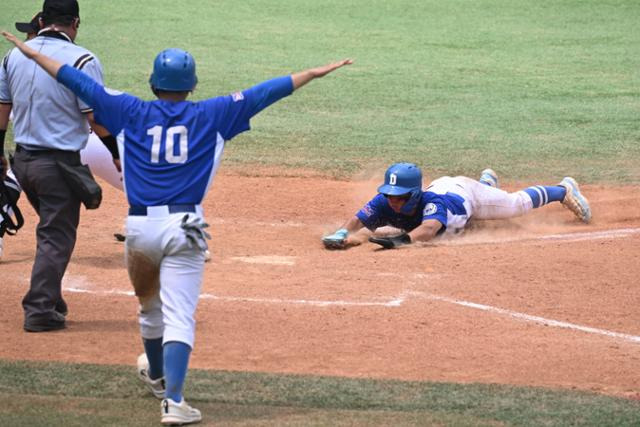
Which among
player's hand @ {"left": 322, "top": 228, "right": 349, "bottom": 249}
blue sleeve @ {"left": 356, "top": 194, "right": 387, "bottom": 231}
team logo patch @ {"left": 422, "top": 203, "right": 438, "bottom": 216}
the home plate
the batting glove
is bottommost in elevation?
the home plate

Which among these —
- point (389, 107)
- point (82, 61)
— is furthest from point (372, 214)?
point (389, 107)

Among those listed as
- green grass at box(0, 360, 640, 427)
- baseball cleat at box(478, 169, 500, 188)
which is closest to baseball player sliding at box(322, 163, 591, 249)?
baseball cleat at box(478, 169, 500, 188)

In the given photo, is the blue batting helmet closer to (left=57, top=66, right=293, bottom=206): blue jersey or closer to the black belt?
(left=57, top=66, right=293, bottom=206): blue jersey

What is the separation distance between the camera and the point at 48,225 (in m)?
7.56

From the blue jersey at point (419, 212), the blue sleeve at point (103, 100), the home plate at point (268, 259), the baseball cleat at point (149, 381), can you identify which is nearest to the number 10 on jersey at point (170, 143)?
the blue sleeve at point (103, 100)

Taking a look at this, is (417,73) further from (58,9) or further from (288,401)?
(288,401)

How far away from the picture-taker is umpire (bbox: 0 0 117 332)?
7555mm

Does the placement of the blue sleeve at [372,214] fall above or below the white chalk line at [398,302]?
above

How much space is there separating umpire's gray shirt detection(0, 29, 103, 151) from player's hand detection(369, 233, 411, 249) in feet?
9.71

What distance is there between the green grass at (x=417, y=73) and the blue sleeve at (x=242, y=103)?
23.1ft

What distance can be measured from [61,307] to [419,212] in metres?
3.58

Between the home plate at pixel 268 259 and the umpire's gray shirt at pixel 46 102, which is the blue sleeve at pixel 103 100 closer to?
the umpire's gray shirt at pixel 46 102

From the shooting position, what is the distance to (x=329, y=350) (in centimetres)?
735

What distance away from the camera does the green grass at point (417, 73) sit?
1423 cm
